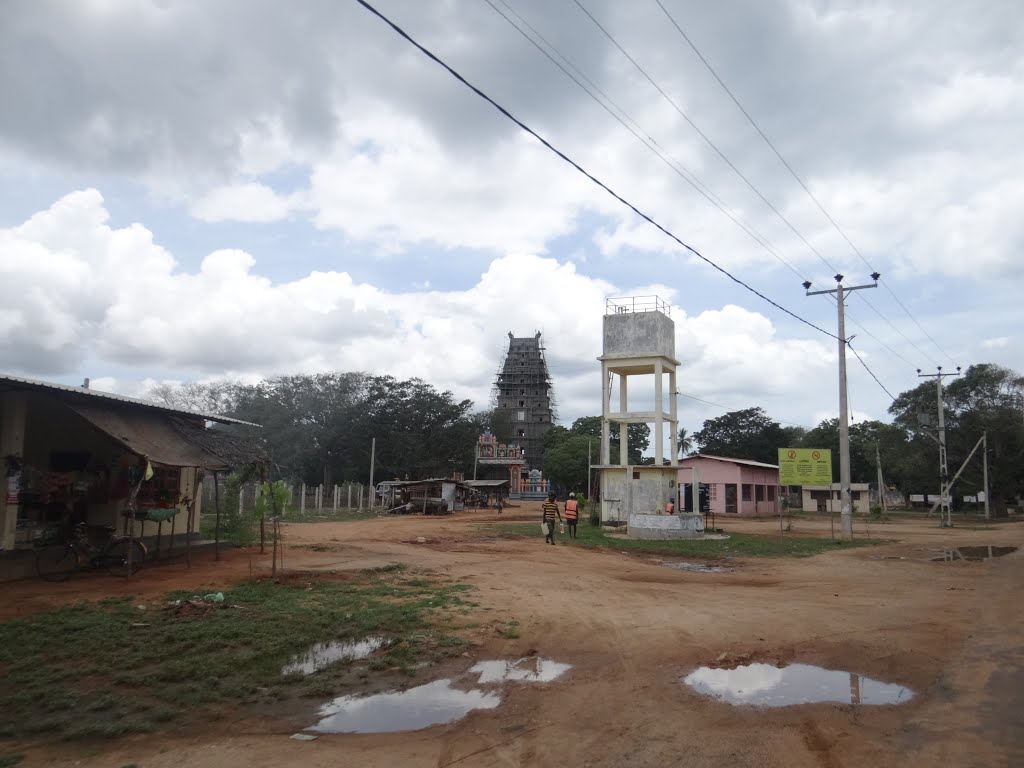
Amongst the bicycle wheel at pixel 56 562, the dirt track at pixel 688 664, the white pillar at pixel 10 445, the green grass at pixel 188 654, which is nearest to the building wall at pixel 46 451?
the white pillar at pixel 10 445

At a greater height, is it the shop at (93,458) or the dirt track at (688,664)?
the shop at (93,458)

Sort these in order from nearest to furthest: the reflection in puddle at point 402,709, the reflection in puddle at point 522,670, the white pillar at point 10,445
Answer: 1. the reflection in puddle at point 402,709
2. the reflection in puddle at point 522,670
3. the white pillar at point 10,445

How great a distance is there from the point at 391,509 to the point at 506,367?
5838cm

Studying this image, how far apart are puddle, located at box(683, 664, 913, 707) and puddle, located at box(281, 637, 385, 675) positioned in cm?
384

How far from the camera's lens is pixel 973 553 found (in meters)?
22.4

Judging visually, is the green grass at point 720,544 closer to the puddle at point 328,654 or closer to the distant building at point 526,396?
the puddle at point 328,654

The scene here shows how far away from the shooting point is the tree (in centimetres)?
8044

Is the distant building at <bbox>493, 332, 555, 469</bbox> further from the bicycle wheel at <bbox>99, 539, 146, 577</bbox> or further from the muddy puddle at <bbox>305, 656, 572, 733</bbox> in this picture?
the muddy puddle at <bbox>305, 656, 572, 733</bbox>

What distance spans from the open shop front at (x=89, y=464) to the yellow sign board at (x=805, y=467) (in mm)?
22322

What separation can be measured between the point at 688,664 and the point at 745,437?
77.4 m

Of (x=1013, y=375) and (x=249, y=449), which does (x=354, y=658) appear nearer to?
(x=249, y=449)

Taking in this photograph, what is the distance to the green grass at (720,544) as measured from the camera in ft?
72.6

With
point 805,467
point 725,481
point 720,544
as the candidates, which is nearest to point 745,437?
point 725,481

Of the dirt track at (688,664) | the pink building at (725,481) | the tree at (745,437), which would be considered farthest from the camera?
the tree at (745,437)
